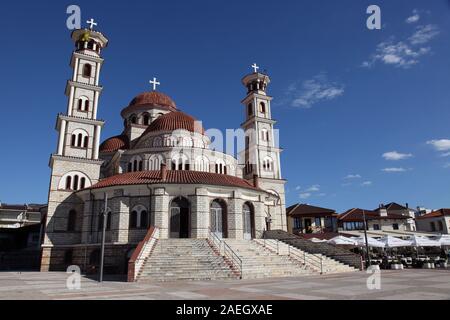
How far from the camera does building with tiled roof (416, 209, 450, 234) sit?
5809 cm

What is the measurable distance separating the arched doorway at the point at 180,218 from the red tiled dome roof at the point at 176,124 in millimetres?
11447

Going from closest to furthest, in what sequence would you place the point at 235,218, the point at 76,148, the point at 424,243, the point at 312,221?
the point at 424,243
the point at 235,218
the point at 76,148
the point at 312,221

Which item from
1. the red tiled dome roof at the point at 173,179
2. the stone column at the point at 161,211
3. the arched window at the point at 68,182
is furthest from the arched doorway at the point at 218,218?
the arched window at the point at 68,182

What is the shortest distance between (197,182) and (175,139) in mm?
9898

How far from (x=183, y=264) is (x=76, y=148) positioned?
1954 centimetres

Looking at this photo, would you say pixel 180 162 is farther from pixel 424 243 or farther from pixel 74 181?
pixel 424 243

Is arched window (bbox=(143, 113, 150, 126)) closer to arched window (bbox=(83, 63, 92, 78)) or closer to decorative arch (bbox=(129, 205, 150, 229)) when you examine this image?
arched window (bbox=(83, 63, 92, 78))

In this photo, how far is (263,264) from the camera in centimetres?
2192

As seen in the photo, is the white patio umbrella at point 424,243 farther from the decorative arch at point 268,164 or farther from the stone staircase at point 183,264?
the decorative arch at point 268,164

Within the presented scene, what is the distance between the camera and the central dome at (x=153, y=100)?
152ft

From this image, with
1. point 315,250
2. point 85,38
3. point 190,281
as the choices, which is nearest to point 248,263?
point 190,281

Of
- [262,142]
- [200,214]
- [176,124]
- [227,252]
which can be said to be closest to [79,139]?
[176,124]
